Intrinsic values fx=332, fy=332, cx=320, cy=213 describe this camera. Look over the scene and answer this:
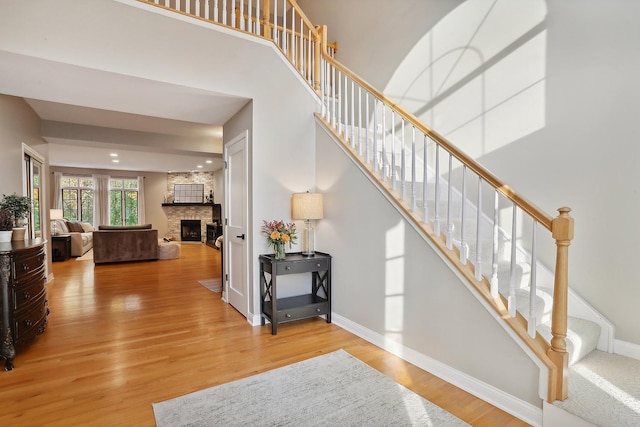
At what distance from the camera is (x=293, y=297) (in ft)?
12.4

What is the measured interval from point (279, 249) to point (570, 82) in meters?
2.92

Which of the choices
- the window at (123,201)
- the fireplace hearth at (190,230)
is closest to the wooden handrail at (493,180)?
the fireplace hearth at (190,230)

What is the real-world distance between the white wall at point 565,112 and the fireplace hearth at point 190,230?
1048cm

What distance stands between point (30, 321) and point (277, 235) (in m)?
2.26

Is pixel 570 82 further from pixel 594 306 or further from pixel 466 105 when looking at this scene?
pixel 594 306

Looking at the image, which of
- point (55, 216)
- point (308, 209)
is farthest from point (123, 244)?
point (308, 209)

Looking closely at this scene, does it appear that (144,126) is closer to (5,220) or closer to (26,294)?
(5,220)

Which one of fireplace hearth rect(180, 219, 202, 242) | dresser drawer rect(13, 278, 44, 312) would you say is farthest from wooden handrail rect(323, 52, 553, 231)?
fireplace hearth rect(180, 219, 202, 242)

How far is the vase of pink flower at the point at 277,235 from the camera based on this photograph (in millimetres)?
3379

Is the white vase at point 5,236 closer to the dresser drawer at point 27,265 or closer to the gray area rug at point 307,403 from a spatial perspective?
the dresser drawer at point 27,265

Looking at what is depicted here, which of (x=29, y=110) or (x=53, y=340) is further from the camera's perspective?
(x=29, y=110)

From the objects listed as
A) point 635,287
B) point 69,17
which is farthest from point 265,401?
point 69,17

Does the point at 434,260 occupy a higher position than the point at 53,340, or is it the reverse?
the point at 434,260

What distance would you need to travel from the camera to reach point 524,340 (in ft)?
6.23
